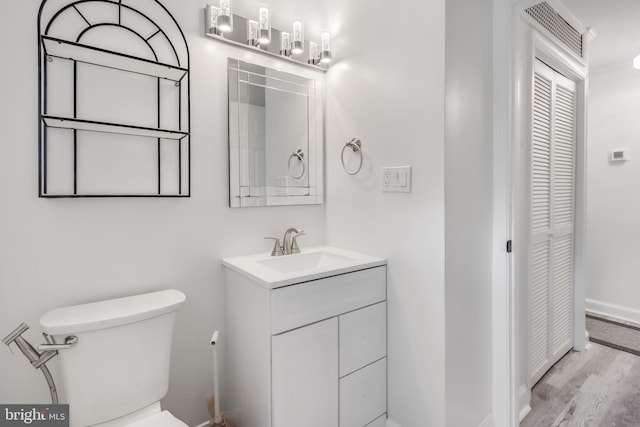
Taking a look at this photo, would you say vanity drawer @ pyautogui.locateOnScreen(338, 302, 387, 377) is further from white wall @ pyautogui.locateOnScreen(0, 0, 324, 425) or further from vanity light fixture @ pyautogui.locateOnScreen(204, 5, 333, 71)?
vanity light fixture @ pyautogui.locateOnScreen(204, 5, 333, 71)

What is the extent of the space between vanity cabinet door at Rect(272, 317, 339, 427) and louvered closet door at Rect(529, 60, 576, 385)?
1.29 meters

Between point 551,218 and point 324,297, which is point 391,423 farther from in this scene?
point 551,218

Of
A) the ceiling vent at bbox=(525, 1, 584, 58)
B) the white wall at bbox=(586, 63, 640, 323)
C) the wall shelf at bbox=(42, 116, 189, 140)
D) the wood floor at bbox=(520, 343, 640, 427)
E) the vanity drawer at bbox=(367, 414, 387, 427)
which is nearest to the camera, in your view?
the wall shelf at bbox=(42, 116, 189, 140)

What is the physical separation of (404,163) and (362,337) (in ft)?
2.69

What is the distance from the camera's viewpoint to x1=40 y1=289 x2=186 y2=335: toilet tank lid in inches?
41.9

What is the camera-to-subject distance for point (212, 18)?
1533 millimetres

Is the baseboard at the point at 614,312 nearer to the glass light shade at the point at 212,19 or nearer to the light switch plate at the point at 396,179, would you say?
the light switch plate at the point at 396,179

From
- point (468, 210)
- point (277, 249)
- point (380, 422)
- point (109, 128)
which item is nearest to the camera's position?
point (109, 128)

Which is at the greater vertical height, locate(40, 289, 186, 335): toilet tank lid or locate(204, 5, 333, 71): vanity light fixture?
locate(204, 5, 333, 71): vanity light fixture

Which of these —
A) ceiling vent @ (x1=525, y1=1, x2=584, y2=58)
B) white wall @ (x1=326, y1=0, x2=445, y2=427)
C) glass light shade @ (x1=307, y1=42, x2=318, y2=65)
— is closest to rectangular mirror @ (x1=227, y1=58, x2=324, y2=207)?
glass light shade @ (x1=307, y1=42, x2=318, y2=65)

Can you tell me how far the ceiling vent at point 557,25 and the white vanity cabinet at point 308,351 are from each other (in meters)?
1.69

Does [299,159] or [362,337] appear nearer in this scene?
[362,337]

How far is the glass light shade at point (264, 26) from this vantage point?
164 centimetres

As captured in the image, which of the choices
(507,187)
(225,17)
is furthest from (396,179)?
(225,17)
